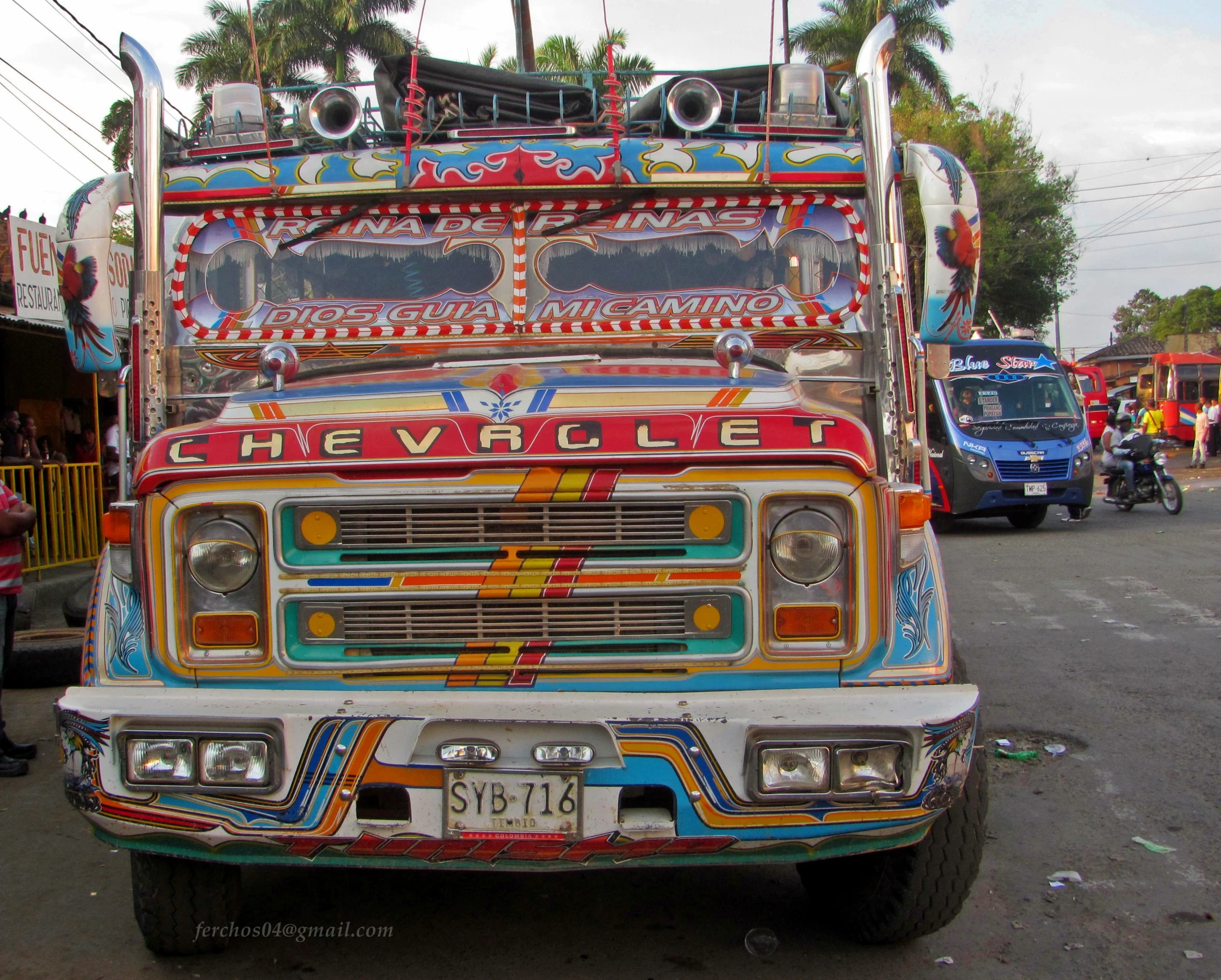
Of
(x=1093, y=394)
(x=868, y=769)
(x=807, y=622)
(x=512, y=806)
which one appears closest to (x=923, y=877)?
(x=868, y=769)

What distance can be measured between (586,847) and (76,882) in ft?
7.35

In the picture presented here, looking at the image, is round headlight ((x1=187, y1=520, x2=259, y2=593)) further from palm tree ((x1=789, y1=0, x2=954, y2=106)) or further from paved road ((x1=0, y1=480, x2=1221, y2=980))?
palm tree ((x1=789, y1=0, x2=954, y2=106))

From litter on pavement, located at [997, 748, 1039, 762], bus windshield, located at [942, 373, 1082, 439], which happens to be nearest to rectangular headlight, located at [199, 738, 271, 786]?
litter on pavement, located at [997, 748, 1039, 762]

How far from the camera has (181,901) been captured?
3.23 m

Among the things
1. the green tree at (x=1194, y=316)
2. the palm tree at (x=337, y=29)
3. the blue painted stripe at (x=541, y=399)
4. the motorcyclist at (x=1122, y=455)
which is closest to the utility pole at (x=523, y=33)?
the blue painted stripe at (x=541, y=399)

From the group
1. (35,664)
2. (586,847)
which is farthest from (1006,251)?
(586,847)

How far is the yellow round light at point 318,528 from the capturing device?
2844mm

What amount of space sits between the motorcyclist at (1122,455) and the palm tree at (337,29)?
75.7 ft

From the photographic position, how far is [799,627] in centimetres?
286

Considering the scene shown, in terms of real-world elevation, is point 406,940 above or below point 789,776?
below

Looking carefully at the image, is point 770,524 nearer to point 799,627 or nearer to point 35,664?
point 799,627

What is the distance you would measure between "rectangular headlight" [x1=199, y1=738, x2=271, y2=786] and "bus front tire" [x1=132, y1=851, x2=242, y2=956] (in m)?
0.56

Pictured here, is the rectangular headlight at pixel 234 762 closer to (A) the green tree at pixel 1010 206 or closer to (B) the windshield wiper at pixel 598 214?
(B) the windshield wiper at pixel 598 214

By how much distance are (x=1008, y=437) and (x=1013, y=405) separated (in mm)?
687
